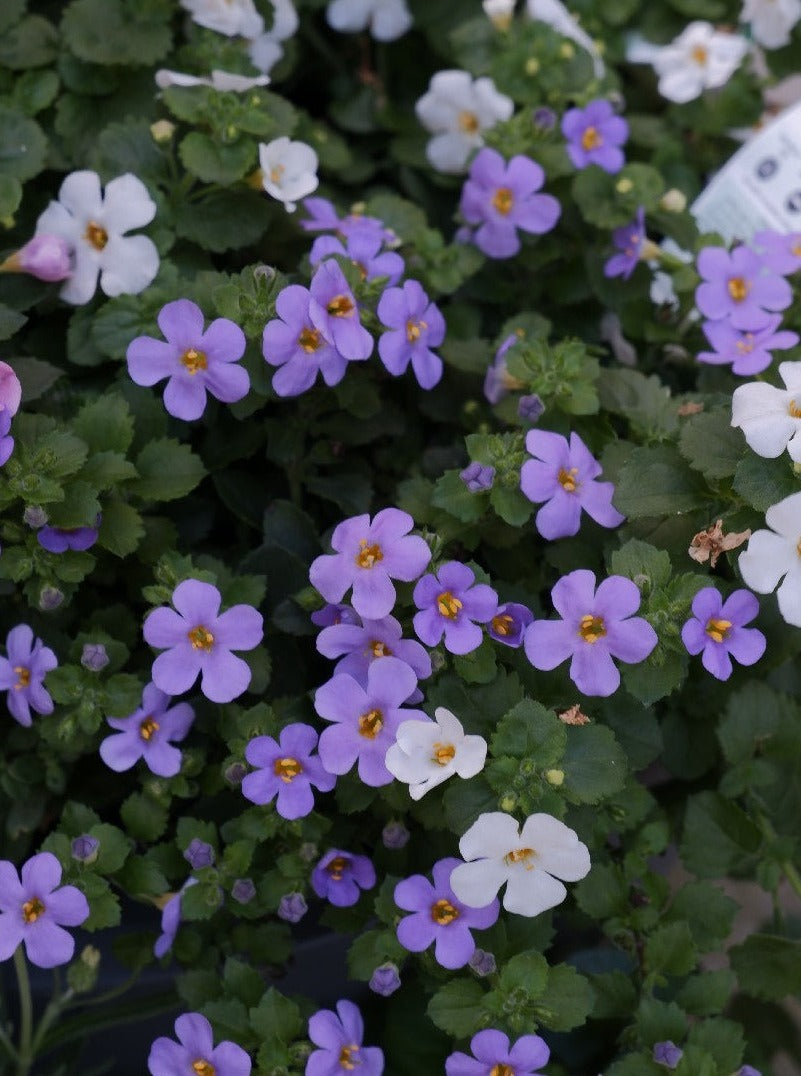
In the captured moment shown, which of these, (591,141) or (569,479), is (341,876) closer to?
(569,479)

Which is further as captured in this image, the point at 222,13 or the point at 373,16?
the point at 373,16

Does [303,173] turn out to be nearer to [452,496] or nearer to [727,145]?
[452,496]

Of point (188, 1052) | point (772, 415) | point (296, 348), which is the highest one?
point (772, 415)

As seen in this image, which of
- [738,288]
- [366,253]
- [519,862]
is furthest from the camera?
[738,288]

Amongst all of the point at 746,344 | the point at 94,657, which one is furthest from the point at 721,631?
the point at 94,657

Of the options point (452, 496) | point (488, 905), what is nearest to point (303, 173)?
point (452, 496)

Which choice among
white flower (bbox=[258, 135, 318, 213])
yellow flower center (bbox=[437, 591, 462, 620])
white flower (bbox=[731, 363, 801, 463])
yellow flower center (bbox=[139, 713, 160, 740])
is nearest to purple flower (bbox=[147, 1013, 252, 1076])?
yellow flower center (bbox=[139, 713, 160, 740])

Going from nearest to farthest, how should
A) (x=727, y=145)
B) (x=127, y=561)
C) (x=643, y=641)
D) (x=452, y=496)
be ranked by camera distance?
(x=643, y=641) → (x=452, y=496) → (x=127, y=561) → (x=727, y=145)
